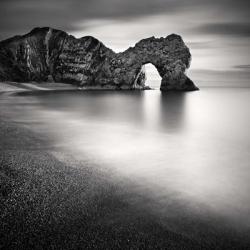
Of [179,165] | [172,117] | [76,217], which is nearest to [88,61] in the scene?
[172,117]

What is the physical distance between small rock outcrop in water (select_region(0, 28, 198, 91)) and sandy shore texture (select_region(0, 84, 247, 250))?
230 feet

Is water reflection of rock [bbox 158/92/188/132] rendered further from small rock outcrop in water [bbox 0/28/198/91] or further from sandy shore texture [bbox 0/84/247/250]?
small rock outcrop in water [bbox 0/28/198/91]

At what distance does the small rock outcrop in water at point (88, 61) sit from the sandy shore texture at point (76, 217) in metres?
70.0

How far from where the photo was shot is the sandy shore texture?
11.8 ft

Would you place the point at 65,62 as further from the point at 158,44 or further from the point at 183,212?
the point at 183,212

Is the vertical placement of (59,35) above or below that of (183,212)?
above

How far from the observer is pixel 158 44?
76.6m

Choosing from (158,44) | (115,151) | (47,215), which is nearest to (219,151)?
(115,151)

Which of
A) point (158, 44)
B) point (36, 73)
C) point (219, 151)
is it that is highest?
point (158, 44)

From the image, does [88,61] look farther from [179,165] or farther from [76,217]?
[76,217]

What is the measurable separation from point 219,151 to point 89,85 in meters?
78.4

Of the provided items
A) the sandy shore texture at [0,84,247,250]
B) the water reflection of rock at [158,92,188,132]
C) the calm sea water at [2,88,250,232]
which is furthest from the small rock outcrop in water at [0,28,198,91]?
the sandy shore texture at [0,84,247,250]

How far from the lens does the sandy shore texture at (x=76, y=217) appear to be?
3596mm

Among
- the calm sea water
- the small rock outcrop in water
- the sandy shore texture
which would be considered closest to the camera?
the sandy shore texture
